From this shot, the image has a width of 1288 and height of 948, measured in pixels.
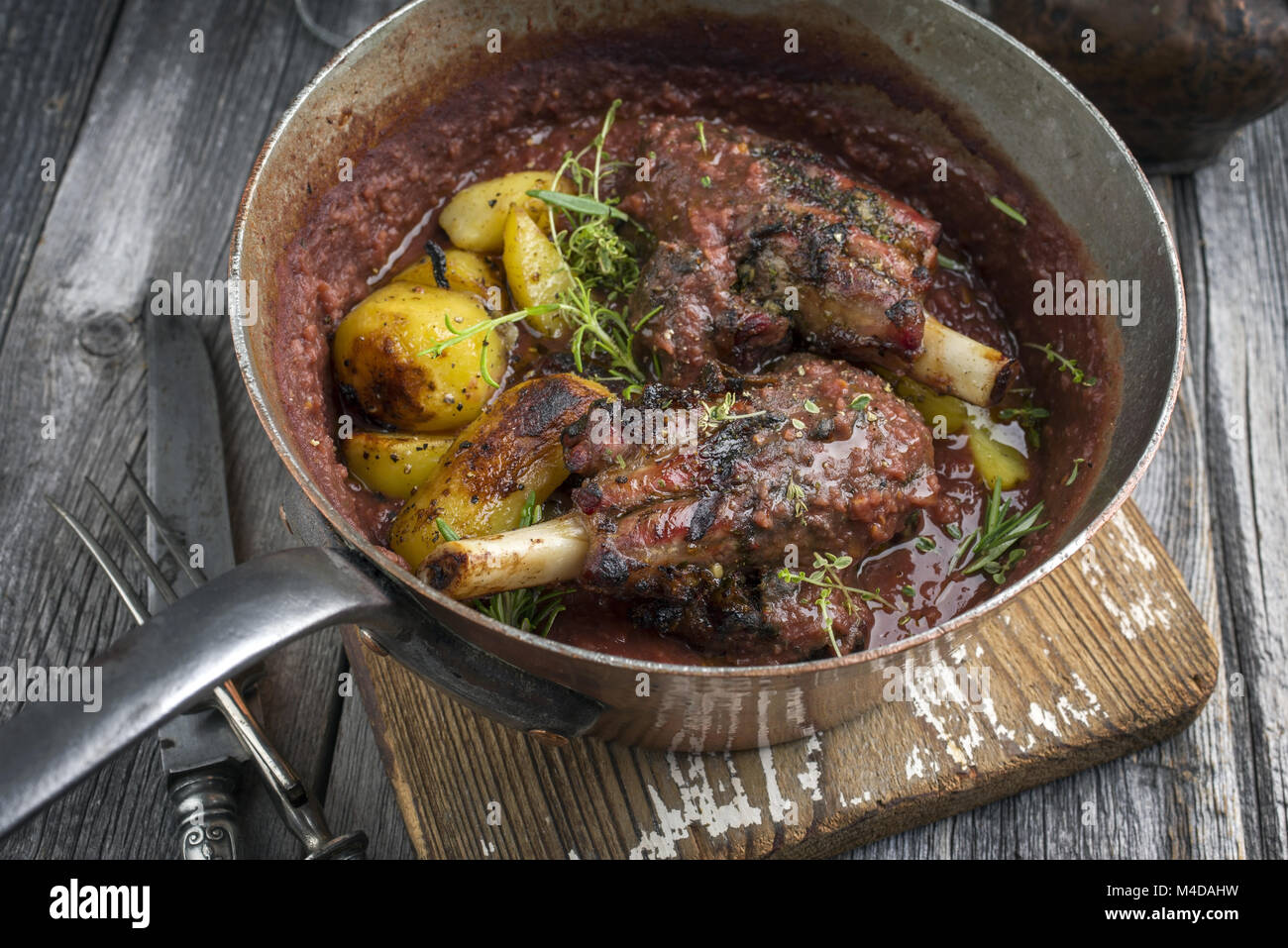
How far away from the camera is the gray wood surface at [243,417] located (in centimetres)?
260

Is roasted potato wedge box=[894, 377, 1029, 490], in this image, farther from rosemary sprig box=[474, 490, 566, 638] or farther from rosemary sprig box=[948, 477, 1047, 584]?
rosemary sprig box=[474, 490, 566, 638]

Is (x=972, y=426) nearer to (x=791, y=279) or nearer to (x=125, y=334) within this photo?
(x=791, y=279)

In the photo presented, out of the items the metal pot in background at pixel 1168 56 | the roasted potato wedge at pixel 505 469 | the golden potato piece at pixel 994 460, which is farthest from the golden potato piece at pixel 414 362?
the metal pot in background at pixel 1168 56

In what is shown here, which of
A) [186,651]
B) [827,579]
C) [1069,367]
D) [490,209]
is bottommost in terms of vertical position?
[186,651]

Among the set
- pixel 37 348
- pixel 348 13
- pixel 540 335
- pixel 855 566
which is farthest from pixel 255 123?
pixel 855 566

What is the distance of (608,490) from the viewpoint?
1.94 m

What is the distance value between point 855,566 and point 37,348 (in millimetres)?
2300

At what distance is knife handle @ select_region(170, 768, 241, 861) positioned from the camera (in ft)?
7.79

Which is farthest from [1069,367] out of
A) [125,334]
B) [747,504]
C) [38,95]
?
[38,95]

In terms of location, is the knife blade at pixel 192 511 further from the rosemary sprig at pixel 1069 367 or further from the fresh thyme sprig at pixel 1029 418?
the rosemary sprig at pixel 1069 367

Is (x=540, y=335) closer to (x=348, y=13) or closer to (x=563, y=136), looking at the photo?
(x=563, y=136)

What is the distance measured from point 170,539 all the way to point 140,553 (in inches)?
2.8

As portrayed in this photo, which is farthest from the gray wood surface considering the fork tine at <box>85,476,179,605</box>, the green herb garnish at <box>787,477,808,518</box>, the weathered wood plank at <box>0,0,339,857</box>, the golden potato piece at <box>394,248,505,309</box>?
the green herb garnish at <box>787,477,808,518</box>

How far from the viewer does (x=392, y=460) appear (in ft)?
7.40
